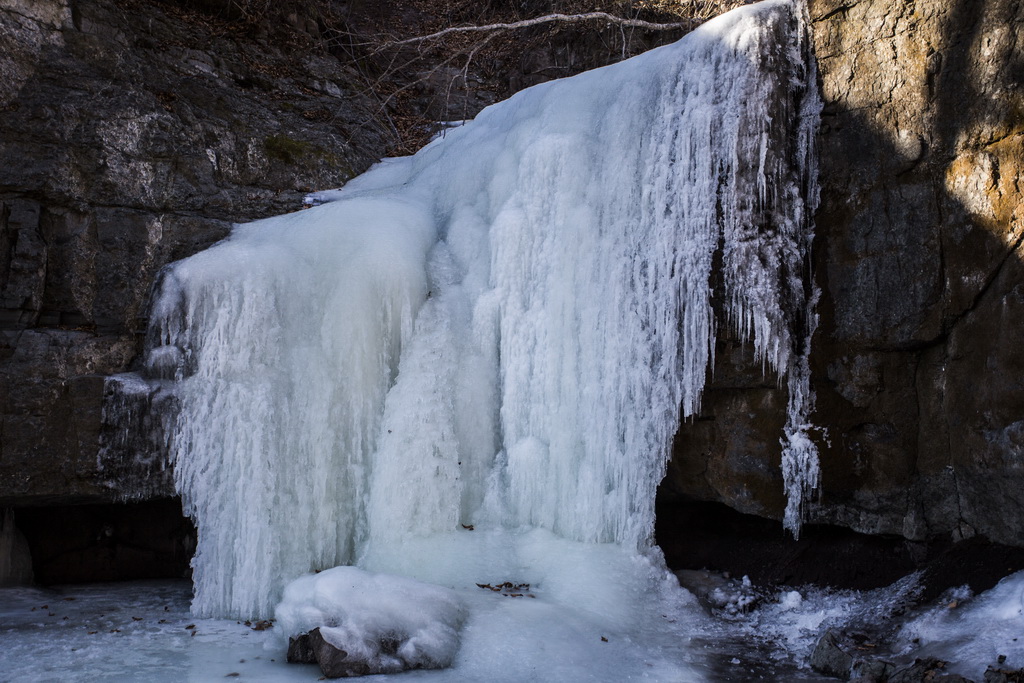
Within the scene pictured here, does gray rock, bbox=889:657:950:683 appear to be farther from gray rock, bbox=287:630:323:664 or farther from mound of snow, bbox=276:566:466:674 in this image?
gray rock, bbox=287:630:323:664

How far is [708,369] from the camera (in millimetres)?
5418

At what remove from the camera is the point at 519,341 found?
6.04 meters

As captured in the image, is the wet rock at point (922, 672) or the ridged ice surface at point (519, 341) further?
the ridged ice surface at point (519, 341)

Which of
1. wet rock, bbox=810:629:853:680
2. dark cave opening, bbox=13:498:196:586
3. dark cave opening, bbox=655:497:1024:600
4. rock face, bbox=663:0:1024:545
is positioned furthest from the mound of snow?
dark cave opening, bbox=13:498:196:586

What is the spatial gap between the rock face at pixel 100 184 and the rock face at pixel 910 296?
450 centimetres

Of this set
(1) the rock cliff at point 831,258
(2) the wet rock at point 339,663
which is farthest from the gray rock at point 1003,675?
(2) the wet rock at point 339,663

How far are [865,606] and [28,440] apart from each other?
5.78 meters

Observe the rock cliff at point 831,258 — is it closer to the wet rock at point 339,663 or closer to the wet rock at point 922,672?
the wet rock at point 922,672

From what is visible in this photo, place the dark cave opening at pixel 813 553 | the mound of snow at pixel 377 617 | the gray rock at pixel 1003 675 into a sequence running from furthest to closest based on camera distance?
the dark cave opening at pixel 813 553 < the mound of snow at pixel 377 617 < the gray rock at pixel 1003 675

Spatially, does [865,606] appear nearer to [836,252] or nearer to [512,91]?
[836,252]

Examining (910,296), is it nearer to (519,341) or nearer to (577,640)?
(519,341)

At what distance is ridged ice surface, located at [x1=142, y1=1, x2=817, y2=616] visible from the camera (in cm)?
533

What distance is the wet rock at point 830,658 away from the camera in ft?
13.3

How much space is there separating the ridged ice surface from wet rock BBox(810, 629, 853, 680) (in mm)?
1089
